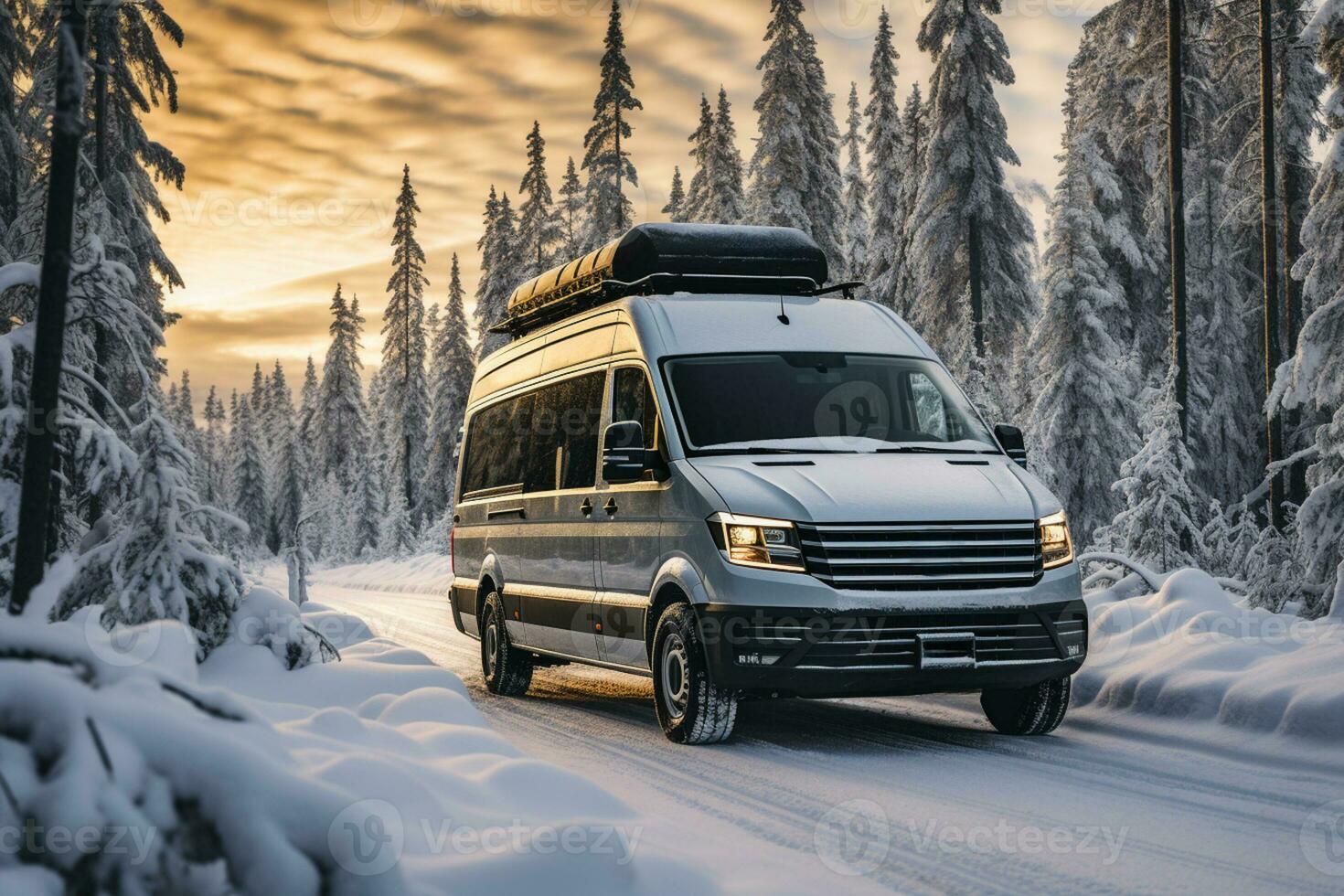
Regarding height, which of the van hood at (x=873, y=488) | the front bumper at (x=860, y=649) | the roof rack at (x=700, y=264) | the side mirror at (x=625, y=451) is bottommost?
the front bumper at (x=860, y=649)

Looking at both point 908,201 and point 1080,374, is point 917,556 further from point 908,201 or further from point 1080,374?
point 908,201

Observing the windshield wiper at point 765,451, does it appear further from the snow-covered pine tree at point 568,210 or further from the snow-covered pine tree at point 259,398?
the snow-covered pine tree at point 259,398

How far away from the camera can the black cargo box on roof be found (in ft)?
34.5

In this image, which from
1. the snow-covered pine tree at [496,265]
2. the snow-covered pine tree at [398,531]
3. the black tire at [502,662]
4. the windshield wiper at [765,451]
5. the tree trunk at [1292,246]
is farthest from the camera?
the snow-covered pine tree at [398,531]

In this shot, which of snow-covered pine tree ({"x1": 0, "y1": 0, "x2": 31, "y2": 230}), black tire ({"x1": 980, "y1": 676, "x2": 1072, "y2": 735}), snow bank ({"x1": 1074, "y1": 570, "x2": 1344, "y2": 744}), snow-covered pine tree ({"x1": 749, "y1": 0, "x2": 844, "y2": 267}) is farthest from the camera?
snow-covered pine tree ({"x1": 749, "y1": 0, "x2": 844, "y2": 267})

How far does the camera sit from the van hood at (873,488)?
26.0 feet

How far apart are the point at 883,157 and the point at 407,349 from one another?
32.1m

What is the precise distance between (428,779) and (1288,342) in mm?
35242

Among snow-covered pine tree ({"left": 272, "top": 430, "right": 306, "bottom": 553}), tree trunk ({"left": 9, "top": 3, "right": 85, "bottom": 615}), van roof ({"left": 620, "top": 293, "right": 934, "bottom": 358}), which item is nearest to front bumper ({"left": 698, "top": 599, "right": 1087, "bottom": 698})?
van roof ({"left": 620, "top": 293, "right": 934, "bottom": 358})

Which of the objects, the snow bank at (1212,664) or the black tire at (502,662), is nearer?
the snow bank at (1212,664)

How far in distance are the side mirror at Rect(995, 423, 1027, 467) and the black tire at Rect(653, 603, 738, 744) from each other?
8.97ft

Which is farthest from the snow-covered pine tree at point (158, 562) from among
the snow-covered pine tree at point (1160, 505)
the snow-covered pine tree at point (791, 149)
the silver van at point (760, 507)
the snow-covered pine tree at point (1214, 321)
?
the snow-covered pine tree at point (791, 149)

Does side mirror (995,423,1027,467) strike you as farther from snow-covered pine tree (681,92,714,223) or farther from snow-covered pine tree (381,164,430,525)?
snow-covered pine tree (381,164,430,525)

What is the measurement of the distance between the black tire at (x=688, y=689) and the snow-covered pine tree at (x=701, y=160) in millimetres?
41755
